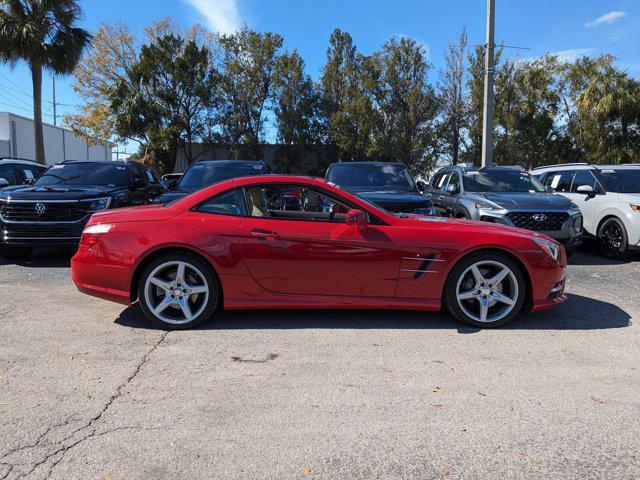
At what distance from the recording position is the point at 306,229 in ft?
15.1

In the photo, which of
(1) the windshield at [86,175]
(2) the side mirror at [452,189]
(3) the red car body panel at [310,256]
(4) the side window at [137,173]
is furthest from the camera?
(2) the side mirror at [452,189]

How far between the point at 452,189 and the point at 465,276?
18.2ft

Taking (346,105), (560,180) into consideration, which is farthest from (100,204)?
(346,105)

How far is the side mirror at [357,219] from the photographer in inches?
179

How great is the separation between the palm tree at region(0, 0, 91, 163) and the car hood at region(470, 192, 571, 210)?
20.5 metres

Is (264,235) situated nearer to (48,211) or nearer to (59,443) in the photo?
(59,443)

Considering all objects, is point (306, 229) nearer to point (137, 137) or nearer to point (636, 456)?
point (636, 456)

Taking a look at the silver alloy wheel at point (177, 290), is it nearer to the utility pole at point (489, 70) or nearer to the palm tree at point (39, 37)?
the utility pole at point (489, 70)

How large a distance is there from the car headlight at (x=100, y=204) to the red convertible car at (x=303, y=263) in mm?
3249

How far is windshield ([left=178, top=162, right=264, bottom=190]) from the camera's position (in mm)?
8930

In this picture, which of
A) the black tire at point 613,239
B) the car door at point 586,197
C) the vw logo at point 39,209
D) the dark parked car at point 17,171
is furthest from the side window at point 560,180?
the dark parked car at point 17,171

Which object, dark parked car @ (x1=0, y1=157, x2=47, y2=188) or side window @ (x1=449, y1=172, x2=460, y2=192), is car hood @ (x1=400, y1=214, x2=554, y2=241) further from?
dark parked car @ (x1=0, y1=157, x2=47, y2=188)

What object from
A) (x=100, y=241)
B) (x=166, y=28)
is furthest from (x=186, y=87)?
(x=100, y=241)

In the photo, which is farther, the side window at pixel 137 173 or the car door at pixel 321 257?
the side window at pixel 137 173
